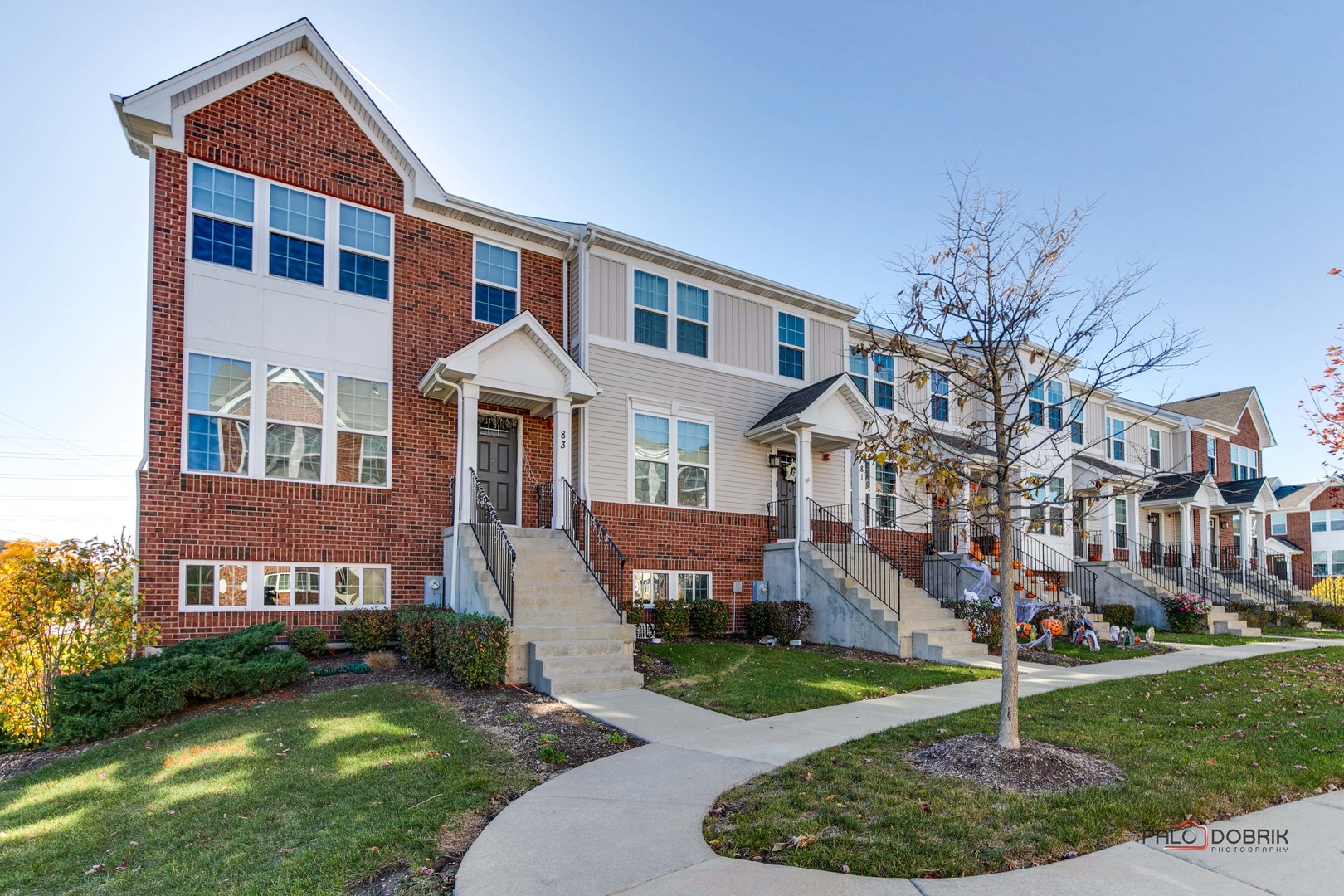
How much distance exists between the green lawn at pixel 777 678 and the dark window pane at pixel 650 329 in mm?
5727

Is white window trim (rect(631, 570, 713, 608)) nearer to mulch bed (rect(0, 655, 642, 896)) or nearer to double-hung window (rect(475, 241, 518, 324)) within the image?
mulch bed (rect(0, 655, 642, 896))

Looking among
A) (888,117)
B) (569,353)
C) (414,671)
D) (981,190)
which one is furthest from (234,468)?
(888,117)

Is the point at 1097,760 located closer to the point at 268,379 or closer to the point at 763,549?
the point at 763,549

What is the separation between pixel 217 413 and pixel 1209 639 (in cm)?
1938

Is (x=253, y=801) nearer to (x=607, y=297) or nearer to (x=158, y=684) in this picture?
(x=158, y=684)

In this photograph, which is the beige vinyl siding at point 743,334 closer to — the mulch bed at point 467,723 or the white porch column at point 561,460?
the white porch column at point 561,460

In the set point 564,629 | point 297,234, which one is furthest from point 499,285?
point 564,629

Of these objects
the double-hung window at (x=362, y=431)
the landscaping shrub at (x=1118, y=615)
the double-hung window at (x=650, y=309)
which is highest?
the double-hung window at (x=650, y=309)

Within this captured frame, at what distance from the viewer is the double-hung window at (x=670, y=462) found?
14.6 m

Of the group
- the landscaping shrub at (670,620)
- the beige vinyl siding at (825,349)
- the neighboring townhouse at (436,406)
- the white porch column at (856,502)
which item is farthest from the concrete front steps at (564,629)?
the beige vinyl siding at (825,349)

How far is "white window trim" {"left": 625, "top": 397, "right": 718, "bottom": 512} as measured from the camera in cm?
1430

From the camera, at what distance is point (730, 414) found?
15.8 m

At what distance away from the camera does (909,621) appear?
41.6 feet

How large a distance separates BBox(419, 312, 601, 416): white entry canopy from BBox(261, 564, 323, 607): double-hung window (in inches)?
130
